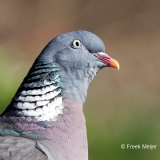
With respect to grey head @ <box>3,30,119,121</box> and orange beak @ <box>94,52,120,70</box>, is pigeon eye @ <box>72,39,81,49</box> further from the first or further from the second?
orange beak @ <box>94,52,120,70</box>

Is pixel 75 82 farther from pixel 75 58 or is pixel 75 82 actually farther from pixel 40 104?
pixel 40 104

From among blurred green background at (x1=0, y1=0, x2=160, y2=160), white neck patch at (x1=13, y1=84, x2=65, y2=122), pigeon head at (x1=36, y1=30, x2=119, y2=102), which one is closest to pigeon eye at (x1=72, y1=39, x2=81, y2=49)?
pigeon head at (x1=36, y1=30, x2=119, y2=102)

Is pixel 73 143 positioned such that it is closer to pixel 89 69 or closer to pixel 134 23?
pixel 89 69

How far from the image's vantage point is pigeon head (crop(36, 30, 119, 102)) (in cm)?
320

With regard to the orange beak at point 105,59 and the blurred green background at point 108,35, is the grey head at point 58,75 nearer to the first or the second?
the orange beak at point 105,59

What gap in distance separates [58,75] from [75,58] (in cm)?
18

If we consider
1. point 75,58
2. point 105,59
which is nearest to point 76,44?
point 75,58

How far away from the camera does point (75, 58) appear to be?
3.27 metres

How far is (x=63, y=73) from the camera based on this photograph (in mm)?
3199

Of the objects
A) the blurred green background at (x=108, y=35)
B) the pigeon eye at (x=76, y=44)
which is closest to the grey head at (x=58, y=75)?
the pigeon eye at (x=76, y=44)

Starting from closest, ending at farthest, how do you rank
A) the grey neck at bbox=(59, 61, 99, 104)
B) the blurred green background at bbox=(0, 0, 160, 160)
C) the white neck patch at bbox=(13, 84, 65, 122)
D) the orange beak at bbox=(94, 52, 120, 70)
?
the white neck patch at bbox=(13, 84, 65, 122) → the grey neck at bbox=(59, 61, 99, 104) → the orange beak at bbox=(94, 52, 120, 70) → the blurred green background at bbox=(0, 0, 160, 160)

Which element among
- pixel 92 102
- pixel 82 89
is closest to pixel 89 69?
pixel 82 89

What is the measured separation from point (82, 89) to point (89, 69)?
14cm

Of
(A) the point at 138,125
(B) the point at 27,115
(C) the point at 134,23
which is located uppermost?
(C) the point at 134,23
